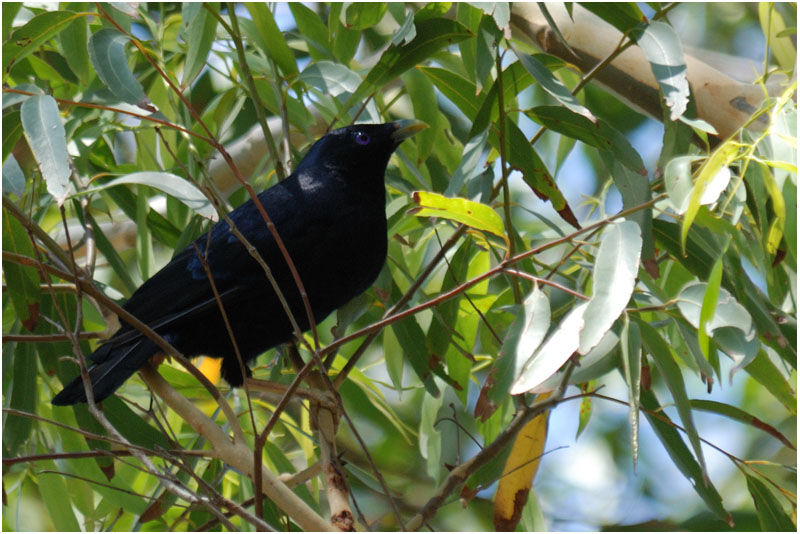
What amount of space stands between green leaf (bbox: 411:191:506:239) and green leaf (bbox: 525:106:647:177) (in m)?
0.46

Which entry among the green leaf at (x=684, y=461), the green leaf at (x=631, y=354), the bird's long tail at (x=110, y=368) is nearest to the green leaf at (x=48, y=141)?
the bird's long tail at (x=110, y=368)

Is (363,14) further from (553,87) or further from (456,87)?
(553,87)

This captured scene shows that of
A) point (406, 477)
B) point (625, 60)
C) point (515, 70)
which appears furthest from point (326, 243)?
point (406, 477)

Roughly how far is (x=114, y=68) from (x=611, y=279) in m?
1.32

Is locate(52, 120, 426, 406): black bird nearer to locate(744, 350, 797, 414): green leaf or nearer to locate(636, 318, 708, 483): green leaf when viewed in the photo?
locate(636, 318, 708, 483): green leaf

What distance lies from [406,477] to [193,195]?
3.76 metres

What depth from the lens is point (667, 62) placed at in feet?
7.50

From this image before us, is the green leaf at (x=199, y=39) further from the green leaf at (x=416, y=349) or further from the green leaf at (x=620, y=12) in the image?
the green leaf at (x=620, y=12)

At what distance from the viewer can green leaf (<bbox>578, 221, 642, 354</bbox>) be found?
173cm

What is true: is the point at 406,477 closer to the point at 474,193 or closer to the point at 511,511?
the point at 511,511

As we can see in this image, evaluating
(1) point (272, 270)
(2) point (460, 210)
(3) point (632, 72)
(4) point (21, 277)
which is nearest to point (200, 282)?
(1) point (272, 270)

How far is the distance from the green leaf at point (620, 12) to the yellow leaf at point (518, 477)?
107cm

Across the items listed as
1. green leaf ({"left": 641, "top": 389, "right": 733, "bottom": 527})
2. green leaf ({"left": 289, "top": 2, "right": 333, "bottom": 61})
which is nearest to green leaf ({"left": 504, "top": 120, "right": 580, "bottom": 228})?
green leaf ({"left": 641, "top": 389, "right": 733, "bottom": 527})

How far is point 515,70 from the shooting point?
2516mm
